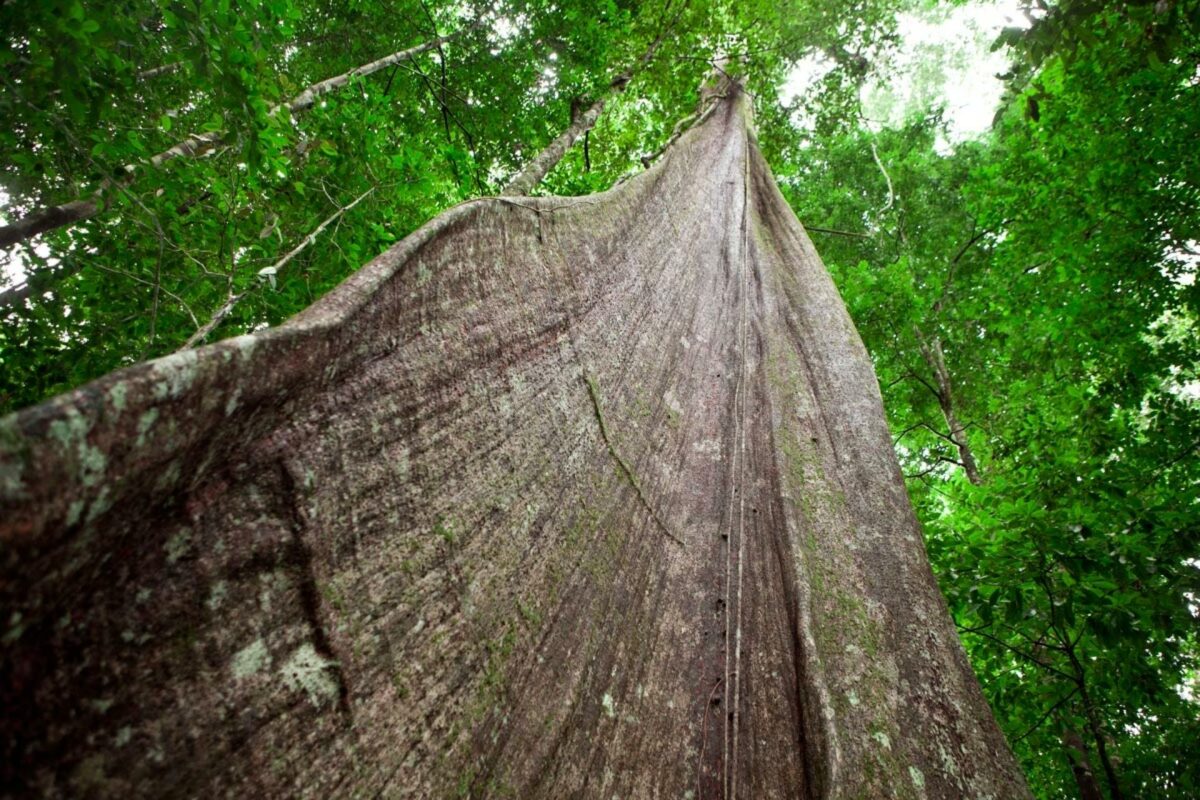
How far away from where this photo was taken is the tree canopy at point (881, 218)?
2.29 metres

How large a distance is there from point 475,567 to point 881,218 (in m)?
7.47

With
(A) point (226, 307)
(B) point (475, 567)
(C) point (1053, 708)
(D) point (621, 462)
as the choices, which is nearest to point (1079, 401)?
(C) point (1053, 708)

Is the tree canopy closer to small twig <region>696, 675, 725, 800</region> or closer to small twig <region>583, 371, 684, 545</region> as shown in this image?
small twig <region>583, 371, 684, 545</region>

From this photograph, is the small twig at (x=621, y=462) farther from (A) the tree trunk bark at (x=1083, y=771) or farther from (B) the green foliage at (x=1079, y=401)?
(A) the tree trunk bark at (x=1083, y=771)

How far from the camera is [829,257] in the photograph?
7.08 meters

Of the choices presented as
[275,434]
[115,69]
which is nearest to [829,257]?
[115,69]

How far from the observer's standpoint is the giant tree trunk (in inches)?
22.2

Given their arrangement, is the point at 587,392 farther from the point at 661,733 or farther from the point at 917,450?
the point at 917,450

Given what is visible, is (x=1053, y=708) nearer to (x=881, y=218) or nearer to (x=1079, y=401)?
(x=1079, y=401)

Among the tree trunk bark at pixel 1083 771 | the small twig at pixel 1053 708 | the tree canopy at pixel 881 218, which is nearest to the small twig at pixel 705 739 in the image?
the tree canopy at pixel 881 218

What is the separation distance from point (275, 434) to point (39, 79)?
2150 mm

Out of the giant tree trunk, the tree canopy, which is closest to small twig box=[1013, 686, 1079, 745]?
the tree canopy

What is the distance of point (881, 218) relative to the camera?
22.8 feet

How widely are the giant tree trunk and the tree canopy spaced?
1.16m
